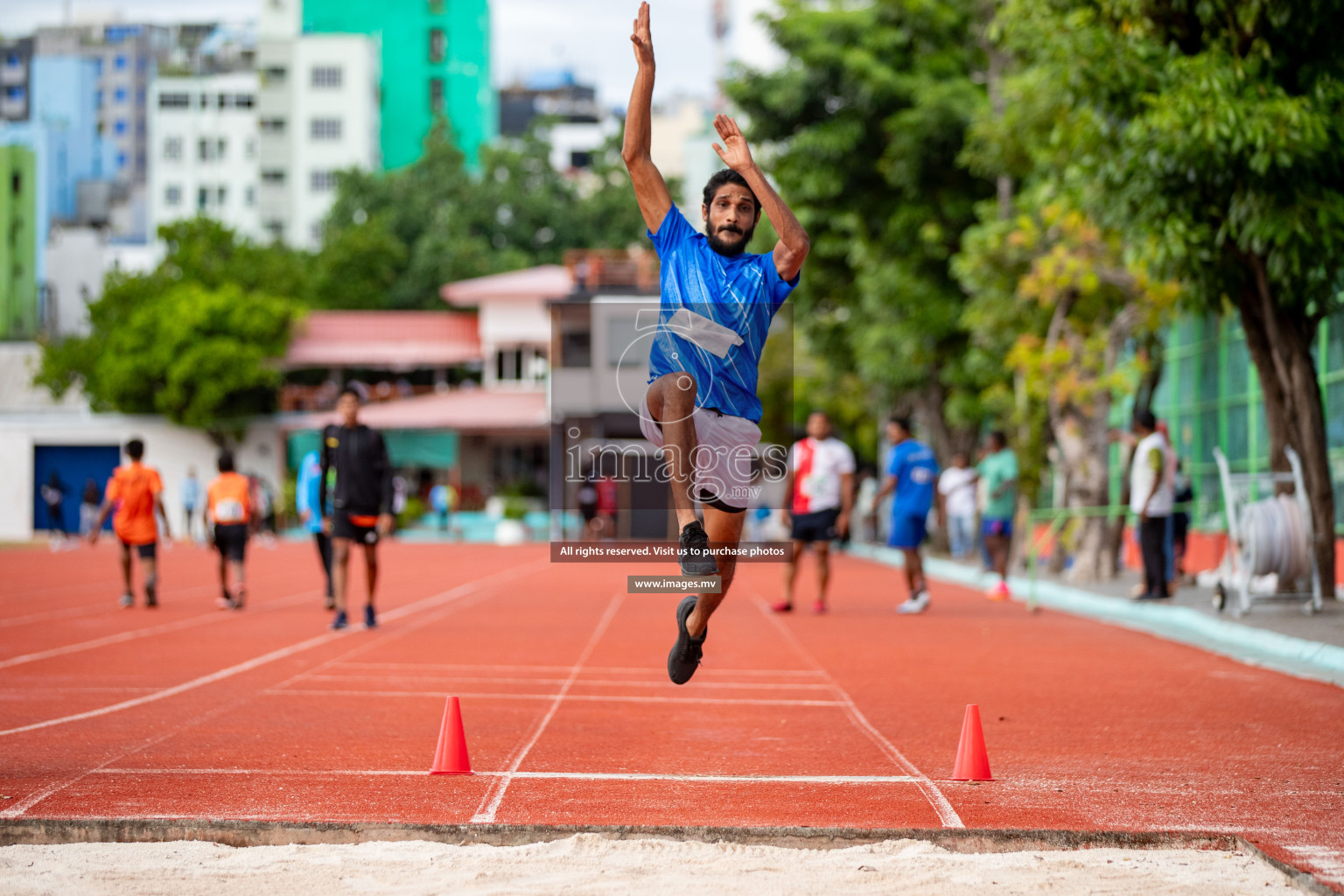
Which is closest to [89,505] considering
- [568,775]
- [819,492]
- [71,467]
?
[71,467]

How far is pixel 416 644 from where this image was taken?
1252 centimetres

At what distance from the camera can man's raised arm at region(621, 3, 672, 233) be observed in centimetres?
591

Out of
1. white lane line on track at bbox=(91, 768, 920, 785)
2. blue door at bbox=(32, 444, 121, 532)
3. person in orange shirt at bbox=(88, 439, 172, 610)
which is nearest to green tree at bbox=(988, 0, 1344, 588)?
white lane line on track at bbox=(91, 768, 920, 785)

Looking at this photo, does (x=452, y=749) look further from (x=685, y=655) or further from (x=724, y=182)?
(x=724, y=182)

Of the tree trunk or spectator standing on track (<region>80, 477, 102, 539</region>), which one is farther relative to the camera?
spectator standing on track (<region>80, 477, 102, 539</region>)

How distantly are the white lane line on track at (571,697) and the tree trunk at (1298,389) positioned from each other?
6.89 metres

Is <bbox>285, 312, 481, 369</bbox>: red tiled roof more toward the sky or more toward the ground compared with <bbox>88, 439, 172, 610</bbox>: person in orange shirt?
more toward the sky

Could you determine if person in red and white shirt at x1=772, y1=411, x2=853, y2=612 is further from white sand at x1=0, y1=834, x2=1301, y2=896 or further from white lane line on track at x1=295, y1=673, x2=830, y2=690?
white sand at x1=0, y1=834, x2=1301, y2=896

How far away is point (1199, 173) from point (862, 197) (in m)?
15.3

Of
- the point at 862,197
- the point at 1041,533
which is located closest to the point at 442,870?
the point at 1041,533

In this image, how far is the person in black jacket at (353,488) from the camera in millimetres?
12969

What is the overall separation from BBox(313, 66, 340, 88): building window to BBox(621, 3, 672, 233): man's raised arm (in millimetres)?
74025

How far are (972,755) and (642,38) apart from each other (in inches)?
137

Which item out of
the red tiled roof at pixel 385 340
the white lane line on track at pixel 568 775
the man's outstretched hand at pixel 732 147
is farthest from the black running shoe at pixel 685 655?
the red tiled roof at pixel 385 340
